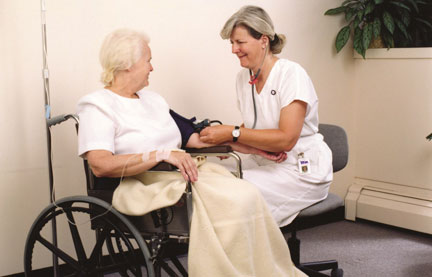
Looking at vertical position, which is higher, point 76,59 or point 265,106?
point 76,59

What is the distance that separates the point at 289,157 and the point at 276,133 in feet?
0.64

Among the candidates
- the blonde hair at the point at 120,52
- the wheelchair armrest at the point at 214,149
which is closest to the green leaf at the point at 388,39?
the wheelchair armrest at the point at 214,149

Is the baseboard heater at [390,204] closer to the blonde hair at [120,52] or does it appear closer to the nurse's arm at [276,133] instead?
the nurse's arm at [276,133]

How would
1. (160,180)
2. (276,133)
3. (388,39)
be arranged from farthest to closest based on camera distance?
(388,39), (276,133), (160,180)

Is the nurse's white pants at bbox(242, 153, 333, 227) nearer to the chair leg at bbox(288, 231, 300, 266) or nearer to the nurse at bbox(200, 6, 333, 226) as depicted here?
the nurse at bbox(200, 6, 333, 226)

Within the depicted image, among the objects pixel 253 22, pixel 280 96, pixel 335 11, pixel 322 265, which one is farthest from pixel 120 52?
pixel 335 11

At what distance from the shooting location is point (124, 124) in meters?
2.14

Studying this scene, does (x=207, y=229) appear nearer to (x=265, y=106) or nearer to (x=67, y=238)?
(x=265, y=106)

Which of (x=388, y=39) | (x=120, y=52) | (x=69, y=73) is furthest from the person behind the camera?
(x=388, y=39)

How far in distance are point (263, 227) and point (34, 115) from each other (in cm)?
126

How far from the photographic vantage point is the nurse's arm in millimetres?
2307

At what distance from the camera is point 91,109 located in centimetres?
207

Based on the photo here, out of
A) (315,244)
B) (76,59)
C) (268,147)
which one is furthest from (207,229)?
(315,244)

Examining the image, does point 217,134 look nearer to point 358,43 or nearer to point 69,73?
point 69,73
